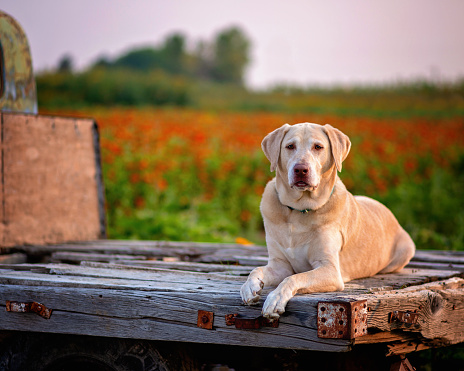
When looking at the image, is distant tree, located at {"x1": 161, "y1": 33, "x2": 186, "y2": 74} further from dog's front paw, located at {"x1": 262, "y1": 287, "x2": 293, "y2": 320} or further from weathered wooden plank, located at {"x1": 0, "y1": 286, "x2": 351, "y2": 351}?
dog's front paw, located at {"x1": 262, "y1": 287, "x2": 293, "y2": 320}

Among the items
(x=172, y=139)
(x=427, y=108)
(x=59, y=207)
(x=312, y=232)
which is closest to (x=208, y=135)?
(x=172, y=139)

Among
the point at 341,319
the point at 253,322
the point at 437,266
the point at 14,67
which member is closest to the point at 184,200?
the point at 14,67

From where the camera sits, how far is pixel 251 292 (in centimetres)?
271

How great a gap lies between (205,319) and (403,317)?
1.01 meters

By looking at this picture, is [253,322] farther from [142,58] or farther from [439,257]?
[142,58]

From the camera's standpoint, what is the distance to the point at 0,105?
483 centimetres

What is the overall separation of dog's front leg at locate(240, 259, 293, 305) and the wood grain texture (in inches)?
92.6

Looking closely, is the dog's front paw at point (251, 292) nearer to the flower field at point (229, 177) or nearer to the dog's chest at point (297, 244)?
the dog's chest at point (297, 244)

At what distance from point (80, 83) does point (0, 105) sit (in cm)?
1356

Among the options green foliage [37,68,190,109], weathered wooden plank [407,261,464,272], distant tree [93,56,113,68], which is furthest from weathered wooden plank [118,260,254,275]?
distant tree [93,56,113,68]

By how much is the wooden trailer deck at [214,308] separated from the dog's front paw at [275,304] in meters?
0.04

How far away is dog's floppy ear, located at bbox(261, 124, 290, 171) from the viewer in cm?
331

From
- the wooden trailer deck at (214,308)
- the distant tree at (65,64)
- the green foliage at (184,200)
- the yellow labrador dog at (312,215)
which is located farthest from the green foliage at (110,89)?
the yellow labrador dog at (312,215)

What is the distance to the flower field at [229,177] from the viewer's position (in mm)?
7305
